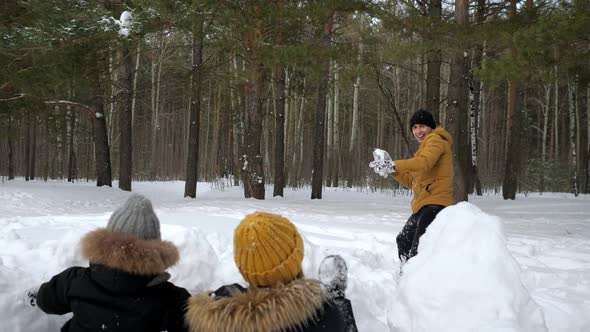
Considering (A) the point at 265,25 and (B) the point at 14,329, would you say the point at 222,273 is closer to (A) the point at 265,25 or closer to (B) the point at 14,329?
(B) the point at 14,329

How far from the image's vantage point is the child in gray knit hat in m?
2.15

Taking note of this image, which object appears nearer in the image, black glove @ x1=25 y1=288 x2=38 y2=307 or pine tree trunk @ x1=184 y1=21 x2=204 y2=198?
black glove @ x1=25 y1=288 x2=38 y2=307

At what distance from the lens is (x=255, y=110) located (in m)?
12.4

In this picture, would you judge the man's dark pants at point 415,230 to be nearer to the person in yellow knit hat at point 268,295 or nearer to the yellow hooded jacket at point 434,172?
the yellow hooded jacket at point 434,172

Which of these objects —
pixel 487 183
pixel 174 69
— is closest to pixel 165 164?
pixel 174 69

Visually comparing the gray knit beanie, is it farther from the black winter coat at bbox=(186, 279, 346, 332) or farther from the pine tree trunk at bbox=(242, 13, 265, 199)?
the pine tree trunk at bbox=(242, 13, 265, 199)

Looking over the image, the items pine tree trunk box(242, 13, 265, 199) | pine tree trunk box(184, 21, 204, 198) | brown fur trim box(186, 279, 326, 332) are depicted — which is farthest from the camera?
pine tree trunk box(184, 21, 204, 198)

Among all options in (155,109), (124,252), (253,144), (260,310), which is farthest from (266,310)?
(155,109)

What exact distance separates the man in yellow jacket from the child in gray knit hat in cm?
196

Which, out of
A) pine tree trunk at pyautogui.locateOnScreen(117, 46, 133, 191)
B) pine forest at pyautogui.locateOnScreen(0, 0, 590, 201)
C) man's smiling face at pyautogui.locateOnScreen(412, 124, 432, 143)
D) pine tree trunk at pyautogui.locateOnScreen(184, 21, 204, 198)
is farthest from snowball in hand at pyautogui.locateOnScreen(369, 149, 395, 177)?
pine tree trunk at pyautogui.locateOnScreen(117, 46, 133, 191)

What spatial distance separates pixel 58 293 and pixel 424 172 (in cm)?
281

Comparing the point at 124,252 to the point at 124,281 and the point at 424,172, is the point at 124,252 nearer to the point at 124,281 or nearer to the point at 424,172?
the point at 124,281

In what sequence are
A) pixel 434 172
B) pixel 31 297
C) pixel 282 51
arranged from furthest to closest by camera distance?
pixel 282 51 → pixel 434 172 → pixel 31 297

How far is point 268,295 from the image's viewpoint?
172cm
